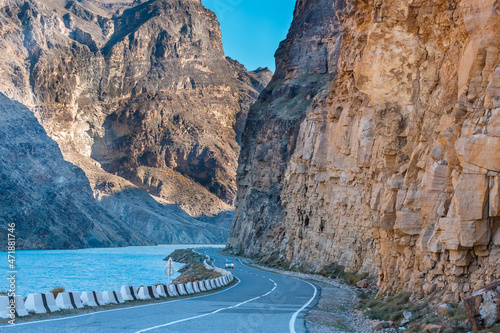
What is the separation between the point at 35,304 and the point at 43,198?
12259 cm

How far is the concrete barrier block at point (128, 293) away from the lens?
18.0m

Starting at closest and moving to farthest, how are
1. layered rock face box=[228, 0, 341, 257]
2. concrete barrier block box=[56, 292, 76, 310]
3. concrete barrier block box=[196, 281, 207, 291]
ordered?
1. concrete barrier block box=[56, 292, 76, 310]
2. concrete barrier block box=[196, 281, 207, 291]
3. layered rock face box=[228, 0, 341, 257]

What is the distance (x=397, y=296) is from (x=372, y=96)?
767 centimetres

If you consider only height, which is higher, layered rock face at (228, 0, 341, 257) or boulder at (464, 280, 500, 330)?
layered rock face at (228, 0, 341, 257)

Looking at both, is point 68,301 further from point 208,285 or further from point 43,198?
point 43,198

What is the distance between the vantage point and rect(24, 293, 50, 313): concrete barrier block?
43.1ft

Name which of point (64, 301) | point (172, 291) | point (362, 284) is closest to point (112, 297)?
point (64, 301)

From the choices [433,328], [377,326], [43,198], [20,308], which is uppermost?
[43,198]

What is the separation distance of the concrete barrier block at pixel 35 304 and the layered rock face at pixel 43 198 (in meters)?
103

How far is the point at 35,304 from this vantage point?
43.6 feet

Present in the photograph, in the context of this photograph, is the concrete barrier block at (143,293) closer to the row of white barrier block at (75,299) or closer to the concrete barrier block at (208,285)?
the row of white barrier block at (75,299)

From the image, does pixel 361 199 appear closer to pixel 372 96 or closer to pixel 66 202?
pixel 372 96

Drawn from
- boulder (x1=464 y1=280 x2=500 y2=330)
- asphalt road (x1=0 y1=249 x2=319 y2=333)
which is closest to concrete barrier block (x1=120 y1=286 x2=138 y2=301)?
asphalt road (x1=0 y1=249 x2=319 y2=333)

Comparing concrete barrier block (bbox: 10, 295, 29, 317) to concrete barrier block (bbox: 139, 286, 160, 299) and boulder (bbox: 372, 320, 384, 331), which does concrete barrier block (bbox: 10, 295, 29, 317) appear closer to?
concrete barrier block (bbox: 139, 286, 160, 299)
